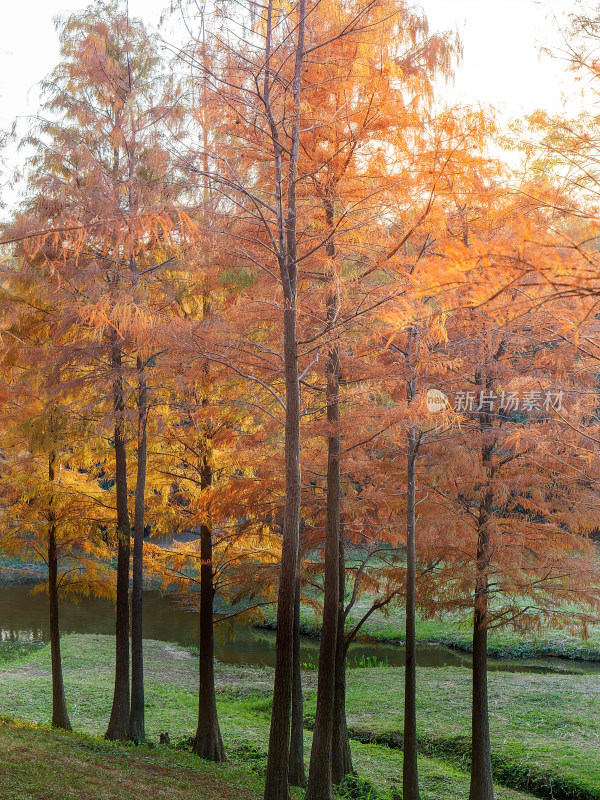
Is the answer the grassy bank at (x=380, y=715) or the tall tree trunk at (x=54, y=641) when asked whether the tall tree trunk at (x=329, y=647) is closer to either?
the grassy bank at (x=380, y=715)

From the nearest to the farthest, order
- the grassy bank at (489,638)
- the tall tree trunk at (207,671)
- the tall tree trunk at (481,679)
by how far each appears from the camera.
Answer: the tall tree trunk at (481,679) < the tall tree trunk at (207,671) < the grassy bank at (489,638)

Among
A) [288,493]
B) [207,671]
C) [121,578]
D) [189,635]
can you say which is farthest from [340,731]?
[189,635]

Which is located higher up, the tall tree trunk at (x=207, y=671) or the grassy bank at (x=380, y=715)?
the tall tree trunk at (x=207, y=671)

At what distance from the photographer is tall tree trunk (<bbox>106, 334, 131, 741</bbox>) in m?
10.5

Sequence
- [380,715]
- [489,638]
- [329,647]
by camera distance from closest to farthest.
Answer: [329,647], [380,715], [489,638]

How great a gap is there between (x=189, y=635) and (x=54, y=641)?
33.6ft

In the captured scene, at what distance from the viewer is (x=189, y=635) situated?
21531mm

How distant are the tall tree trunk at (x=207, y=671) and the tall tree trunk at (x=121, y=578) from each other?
114cm

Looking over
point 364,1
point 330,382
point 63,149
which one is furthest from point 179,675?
point 364,1

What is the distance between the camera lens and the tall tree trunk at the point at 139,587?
10555mm

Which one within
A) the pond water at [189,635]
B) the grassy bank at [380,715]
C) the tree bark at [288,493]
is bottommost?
the pond water at [189,635]

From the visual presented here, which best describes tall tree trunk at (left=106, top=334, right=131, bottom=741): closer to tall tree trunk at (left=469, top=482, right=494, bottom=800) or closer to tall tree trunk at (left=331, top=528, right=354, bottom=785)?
tall tree trunk at (left=331, top=528, right=354, bottom=785)

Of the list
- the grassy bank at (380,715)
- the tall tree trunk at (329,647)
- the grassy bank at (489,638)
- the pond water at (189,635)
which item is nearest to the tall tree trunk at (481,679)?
the grassy bank at (380,715)

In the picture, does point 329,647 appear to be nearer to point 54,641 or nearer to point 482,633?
point 482,633
